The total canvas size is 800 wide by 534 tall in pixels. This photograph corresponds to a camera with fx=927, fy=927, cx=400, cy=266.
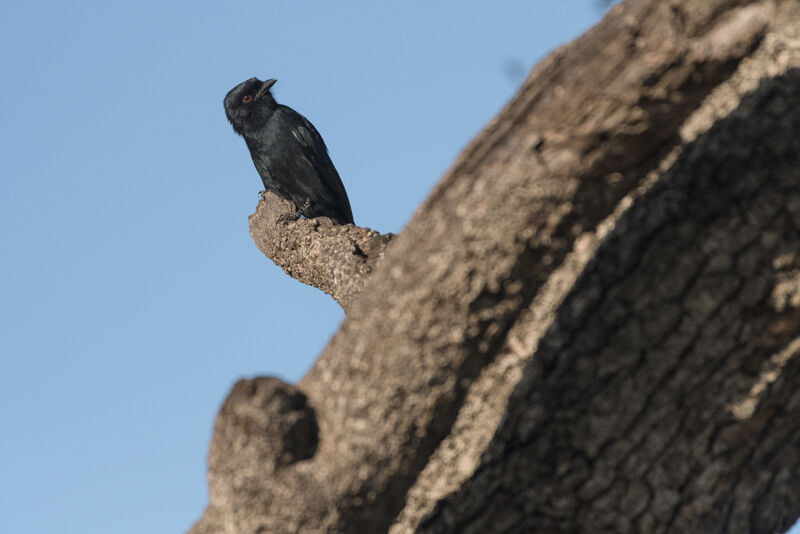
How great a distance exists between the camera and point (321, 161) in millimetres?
9023

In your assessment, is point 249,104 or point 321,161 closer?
point 321,161

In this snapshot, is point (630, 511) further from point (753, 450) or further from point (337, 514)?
point (337, 514)

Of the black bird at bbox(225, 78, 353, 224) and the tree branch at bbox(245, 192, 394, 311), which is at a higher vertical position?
the black bird at bbox(225, 78, 353, 224)

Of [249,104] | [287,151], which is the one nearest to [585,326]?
[287,151]

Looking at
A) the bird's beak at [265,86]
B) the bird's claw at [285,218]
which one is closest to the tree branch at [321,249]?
the bird's claw at [285,218]

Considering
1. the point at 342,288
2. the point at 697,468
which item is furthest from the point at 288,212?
the point at 697,468

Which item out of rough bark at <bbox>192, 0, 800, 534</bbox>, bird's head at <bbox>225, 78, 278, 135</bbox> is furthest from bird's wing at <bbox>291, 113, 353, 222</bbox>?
rough bark at <bbox>192, 0, 800, 534</bbox>

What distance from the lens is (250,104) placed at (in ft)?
30.7

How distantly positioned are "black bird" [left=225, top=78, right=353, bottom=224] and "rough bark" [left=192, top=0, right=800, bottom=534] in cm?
645

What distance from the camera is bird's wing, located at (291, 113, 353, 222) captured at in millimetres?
8945

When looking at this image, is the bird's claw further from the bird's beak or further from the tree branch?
the bird's beak

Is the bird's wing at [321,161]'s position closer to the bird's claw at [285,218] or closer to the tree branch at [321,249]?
the tree branch at [321,249]

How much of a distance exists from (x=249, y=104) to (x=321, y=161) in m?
1.03

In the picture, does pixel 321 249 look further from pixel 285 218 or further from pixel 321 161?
pixel 321 161
